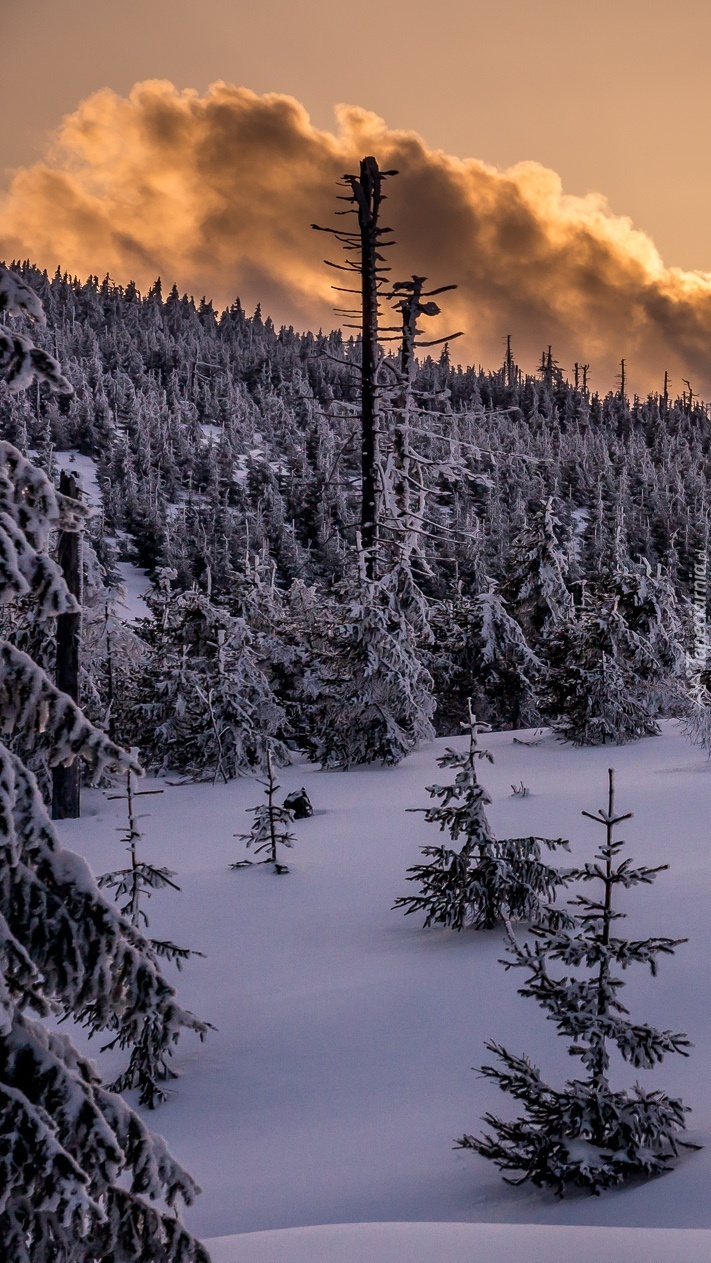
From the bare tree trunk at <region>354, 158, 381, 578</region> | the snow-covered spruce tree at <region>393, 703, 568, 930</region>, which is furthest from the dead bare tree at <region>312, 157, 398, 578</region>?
the snow-covered spruce tree at <region>393, 703, 568, 930</region>

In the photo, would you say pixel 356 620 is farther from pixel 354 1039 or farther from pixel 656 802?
pixel 354 1039

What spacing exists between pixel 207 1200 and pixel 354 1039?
1820 mm

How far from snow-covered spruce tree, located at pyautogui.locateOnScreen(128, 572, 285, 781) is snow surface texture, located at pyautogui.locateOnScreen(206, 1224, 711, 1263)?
1169 centimetres

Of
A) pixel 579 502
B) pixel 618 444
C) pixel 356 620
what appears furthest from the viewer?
pixel 618 444

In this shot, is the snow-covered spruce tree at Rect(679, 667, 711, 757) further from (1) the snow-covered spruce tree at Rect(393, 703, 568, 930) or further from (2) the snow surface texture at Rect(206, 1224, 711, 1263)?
(2) the snow surface texture at Rect(206, 1224, 711, 1263)

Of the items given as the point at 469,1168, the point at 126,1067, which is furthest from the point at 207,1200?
the point at 126,1067

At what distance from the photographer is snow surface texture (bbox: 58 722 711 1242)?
4938 millimetres

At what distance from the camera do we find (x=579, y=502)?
73250 millimetres

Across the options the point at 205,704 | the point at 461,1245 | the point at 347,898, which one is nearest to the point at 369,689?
the point at 205,704

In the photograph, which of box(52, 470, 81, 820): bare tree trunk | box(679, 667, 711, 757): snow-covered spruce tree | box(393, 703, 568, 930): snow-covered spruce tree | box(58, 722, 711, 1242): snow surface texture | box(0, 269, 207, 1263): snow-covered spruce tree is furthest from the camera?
box(52, 470, 81, 820): bare tree trunk

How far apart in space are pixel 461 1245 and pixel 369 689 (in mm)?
11486

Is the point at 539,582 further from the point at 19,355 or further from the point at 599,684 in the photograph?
the point at 19,355

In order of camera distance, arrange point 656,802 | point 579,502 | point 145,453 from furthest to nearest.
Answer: point 579,502, point 145,453, point 656,802

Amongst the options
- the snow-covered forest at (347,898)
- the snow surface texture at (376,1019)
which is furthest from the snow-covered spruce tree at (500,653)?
the snow surface texture at (376,1019)
